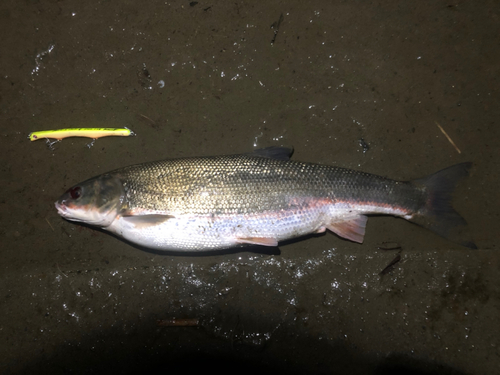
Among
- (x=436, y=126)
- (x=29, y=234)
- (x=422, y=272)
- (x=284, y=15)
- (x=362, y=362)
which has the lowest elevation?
(x=362, y=362)

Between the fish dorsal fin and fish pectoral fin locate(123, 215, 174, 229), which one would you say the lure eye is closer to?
fish pectoral fin locate(123, 215, 174, 229)

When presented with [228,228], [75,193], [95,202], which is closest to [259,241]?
[228,228]

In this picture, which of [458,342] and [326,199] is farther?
[458,342]

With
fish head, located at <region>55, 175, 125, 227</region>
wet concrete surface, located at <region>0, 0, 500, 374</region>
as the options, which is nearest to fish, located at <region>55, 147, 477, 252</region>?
fish head, located at <region>55, 175, 125, 227</region>

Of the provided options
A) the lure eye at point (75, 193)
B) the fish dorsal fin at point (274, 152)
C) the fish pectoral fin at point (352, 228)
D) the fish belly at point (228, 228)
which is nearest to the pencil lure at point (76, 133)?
the lure eye at point (75, 193)

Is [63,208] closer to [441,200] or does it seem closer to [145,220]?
[145,220]

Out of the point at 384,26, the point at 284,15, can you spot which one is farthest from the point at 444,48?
the point at 284,15

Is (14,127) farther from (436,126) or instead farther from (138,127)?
(436,126)
